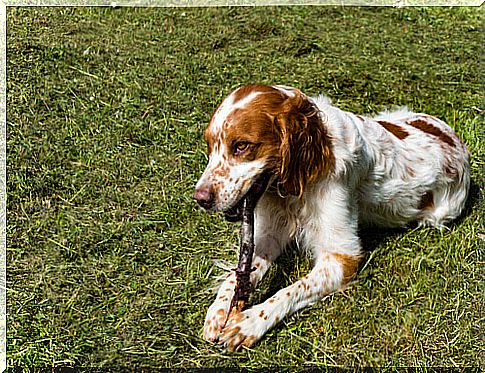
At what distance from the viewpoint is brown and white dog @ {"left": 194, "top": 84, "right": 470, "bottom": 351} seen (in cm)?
404

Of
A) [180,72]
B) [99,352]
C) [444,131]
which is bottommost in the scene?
[99,352]

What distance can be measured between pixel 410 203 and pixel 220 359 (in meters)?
1.80


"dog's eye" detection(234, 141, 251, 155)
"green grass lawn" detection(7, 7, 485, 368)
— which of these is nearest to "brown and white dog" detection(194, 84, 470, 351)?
"dog's eye" detection(234, 141, 251, 155)

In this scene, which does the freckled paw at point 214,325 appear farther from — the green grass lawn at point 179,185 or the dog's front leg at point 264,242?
the dog's front leg at point 264,242

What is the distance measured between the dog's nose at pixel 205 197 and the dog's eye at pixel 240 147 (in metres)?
0.27

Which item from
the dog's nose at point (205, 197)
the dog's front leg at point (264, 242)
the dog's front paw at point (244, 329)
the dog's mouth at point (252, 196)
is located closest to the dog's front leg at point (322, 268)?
the dog's front paw at point (244, 329)

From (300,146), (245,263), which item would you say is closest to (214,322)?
(245,263)

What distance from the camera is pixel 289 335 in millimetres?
4160

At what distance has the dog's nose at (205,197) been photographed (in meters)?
3.99

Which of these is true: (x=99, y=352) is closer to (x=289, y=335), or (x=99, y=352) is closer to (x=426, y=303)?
(x=289, y=335)

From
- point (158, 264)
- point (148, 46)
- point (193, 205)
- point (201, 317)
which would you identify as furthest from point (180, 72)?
point (201, 317)

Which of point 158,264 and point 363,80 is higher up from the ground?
point 363,80

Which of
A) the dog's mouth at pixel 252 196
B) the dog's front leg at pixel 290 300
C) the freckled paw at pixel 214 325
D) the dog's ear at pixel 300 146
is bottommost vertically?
the freckled paw at pixel 214 325

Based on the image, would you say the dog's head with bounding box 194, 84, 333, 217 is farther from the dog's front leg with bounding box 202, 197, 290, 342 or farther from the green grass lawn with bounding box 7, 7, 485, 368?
the green grass lawn with bounding box 7, 7, 485, 368
